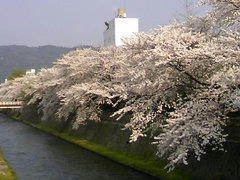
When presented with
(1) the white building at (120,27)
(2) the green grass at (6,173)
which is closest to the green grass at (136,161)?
(2) the green grass at (6,173)

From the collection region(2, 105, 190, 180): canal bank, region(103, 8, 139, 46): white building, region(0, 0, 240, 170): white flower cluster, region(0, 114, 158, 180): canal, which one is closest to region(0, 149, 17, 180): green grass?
region(0, 114, 158, 180): canal

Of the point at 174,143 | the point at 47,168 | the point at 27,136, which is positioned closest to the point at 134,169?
the point at 47,168

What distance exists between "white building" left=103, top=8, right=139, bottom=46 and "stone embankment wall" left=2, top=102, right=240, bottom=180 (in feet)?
69.0

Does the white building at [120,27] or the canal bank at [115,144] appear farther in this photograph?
the white building at [120,27]

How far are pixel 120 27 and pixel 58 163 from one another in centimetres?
3936

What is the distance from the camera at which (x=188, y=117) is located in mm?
17375

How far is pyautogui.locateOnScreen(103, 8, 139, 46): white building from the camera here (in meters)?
67.5

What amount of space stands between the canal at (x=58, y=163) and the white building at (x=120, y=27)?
25501 mm

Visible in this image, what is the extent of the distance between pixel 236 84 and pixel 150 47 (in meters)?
7.03

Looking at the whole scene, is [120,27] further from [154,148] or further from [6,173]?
[6,173]

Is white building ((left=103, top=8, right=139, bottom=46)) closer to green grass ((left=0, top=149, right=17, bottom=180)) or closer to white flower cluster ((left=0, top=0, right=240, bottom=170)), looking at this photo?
green grass ((left=0, top=149, right=17, bottom=180))

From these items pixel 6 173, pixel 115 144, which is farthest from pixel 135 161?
pixel 6 173

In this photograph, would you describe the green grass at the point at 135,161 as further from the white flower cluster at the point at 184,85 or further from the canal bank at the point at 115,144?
the white flower cluster at the point at 184,85

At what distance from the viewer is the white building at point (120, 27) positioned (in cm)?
6750
